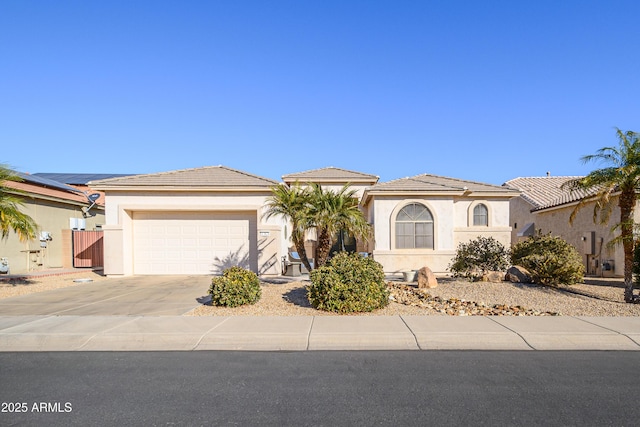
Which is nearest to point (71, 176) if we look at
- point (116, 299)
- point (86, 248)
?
point (86, 248)

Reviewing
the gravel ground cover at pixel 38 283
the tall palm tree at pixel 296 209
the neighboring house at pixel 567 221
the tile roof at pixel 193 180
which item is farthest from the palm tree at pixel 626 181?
the gravel ground cover at pixel 38 283

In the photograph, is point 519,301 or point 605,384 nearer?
point 605,384

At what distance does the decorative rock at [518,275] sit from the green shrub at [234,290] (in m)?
8.23

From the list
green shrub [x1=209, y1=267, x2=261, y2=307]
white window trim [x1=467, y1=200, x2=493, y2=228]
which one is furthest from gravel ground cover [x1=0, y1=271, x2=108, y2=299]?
white window trim [x1=467, y1=200, x2=493, y2=228]

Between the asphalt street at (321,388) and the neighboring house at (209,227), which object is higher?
the neighboring house at (209,227)

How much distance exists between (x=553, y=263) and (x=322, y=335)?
817 cm

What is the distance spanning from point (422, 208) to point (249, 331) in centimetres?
1210

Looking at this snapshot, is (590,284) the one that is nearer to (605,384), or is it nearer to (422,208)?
(422,208)

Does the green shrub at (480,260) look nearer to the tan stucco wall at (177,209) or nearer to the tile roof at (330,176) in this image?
the tan stucco wall at (177,209)

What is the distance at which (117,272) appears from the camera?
1548 cm

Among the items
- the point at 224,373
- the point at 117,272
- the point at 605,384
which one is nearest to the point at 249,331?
the point at 224,373

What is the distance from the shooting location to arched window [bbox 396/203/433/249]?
17344 millimetres

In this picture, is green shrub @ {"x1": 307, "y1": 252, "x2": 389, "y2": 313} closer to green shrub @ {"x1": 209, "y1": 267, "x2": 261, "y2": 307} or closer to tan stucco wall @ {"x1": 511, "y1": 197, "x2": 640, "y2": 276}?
green shrub @ {"x1": 209, "y1": 267, "x2": 261, "y2": 307}

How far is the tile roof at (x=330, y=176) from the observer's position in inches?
892
